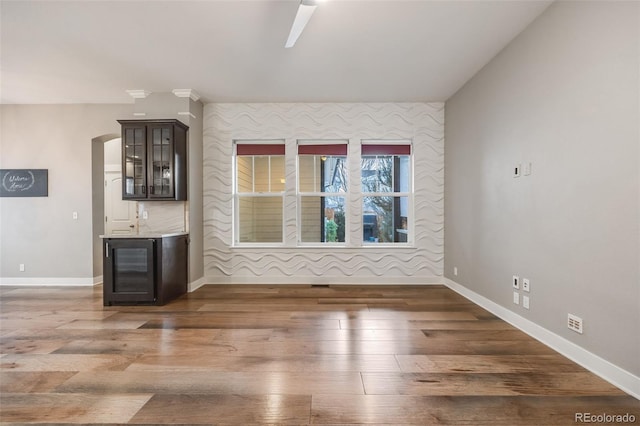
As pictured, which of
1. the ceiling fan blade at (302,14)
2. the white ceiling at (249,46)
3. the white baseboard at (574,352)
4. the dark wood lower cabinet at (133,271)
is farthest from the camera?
the dark wood lower cabinet at (133,271)

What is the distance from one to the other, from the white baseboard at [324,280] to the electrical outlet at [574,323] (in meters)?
2.52

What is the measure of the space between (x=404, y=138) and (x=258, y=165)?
245cm

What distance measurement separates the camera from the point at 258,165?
510 centimetres

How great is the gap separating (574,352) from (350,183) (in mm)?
3373

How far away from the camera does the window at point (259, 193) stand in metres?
5.06

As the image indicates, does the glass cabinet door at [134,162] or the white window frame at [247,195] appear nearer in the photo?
the glass cabinet door at [134,162]

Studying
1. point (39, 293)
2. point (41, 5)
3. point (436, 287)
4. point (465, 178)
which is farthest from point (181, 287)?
point (465, 178)

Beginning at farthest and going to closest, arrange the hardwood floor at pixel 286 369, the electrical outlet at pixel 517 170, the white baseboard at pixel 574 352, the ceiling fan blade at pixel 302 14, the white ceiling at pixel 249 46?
the electrical outlet at pixel 517 170, the white ceiling at pixel 249 46, the ceiling fan blade at pixel 302 14, the white baseboard at pixel 574 352, the hardwood floor at pixel 286 369

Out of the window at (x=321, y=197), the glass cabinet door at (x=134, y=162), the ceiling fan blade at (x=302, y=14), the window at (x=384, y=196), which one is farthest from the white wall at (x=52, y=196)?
the window at (x=384, y=196)

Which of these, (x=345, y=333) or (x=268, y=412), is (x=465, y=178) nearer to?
(x=345, y=333)

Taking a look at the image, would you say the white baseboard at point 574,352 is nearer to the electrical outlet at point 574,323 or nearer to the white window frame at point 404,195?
the electrical outlet at point 574,323

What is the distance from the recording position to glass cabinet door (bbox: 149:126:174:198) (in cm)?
409

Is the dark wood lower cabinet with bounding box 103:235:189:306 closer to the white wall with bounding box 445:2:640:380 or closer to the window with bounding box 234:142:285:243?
the window with bounding box 234:142:285:243

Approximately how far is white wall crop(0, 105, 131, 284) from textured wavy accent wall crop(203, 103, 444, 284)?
178cm
